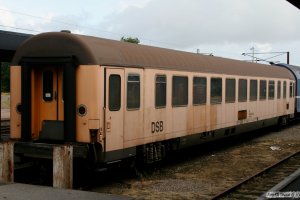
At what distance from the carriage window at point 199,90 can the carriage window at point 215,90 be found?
556 mm

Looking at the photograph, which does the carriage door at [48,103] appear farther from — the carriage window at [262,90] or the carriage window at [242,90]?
the carriage window at [262,90]

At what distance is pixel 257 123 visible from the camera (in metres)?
18.9

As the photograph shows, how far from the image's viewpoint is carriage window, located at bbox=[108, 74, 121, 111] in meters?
9.48

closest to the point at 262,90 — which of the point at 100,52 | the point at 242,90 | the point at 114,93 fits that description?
the point at 242,90

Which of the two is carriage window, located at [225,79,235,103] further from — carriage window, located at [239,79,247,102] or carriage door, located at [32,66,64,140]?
carriage door, located at [32,66,64,140]

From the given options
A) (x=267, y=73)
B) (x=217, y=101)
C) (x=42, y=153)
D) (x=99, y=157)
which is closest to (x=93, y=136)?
(x=99, y=157)

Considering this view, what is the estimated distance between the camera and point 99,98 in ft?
30.2

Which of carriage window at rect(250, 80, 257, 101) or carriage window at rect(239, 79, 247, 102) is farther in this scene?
carriage window at rect(250, 80, 257, 101)

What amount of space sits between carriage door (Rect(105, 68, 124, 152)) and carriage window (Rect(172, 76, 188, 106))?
8.03 feet

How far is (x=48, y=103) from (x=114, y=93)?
4.68 feet

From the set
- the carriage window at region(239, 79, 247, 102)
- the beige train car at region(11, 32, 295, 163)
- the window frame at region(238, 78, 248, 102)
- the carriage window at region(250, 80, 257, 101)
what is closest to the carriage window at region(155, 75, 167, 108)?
the beige train car at region(11, 32, 295, 163)

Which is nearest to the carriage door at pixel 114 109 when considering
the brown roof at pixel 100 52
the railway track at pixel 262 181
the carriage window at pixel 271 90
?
the brown roof at pixel 100 52

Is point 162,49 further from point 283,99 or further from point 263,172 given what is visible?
point 283,99

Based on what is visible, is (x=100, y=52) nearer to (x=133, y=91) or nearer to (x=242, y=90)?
(x=133, y=91)
